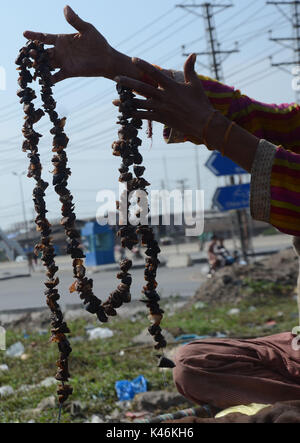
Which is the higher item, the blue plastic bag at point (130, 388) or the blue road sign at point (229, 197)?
the blue road sign at point (229, 197)

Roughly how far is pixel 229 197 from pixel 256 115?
11.2m

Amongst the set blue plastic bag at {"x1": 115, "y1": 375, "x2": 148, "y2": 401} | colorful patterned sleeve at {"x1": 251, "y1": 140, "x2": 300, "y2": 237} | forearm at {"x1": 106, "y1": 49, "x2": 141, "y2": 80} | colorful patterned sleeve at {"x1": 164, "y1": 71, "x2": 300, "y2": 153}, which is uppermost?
forearm at {"x1": 106, "y1": 49, "x2": 141, "y2": 80}

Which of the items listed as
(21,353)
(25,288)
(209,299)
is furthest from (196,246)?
(21,353)

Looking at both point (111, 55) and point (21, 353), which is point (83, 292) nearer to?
point (111, 55)

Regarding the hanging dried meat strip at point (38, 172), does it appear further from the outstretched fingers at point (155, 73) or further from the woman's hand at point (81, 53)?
the outstretched fingers at point (155, 73)

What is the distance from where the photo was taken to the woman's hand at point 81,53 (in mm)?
2467

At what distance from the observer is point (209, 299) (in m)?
13.7

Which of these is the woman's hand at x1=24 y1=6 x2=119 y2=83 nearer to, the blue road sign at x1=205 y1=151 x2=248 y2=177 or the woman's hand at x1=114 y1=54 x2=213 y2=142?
the woman's hand at x1=114 y1=54 x2=213 y2=142

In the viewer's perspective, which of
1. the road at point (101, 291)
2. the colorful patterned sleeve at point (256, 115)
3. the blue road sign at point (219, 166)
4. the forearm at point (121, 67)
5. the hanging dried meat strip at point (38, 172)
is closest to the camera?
the hanging dried meat strip at point (38, 172)

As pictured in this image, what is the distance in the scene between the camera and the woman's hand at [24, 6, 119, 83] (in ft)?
8.09

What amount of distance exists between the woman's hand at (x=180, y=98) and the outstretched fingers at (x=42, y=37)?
0.43 metres

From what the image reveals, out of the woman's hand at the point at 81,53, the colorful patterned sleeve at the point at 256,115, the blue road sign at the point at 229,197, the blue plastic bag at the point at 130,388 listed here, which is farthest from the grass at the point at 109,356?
the woman's hand at the point at 81,53

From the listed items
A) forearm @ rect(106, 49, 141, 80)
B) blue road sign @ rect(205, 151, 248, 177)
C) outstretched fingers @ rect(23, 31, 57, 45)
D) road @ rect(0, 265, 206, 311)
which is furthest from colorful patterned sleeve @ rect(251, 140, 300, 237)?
road @ rect(0, 265, 206, 311)

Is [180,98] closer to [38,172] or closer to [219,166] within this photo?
[38,172]
